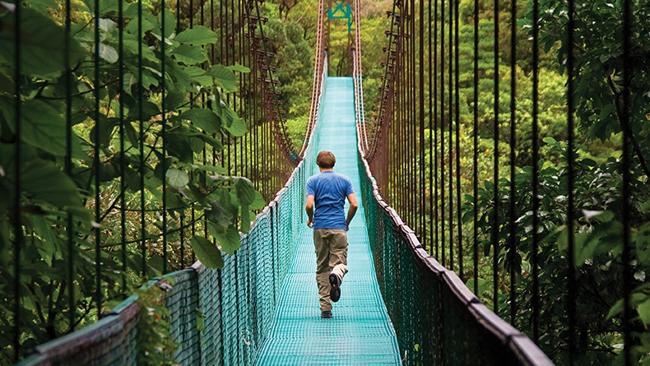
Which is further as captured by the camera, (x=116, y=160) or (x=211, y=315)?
(x=211, y=315)

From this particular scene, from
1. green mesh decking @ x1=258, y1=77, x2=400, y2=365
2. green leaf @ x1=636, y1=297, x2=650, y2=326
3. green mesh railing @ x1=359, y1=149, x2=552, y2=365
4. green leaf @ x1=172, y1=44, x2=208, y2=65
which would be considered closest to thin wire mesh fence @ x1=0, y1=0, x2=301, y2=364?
green leaf @ x1=172, y1=44, x2=208, y2=65

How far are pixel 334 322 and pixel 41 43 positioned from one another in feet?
19.1

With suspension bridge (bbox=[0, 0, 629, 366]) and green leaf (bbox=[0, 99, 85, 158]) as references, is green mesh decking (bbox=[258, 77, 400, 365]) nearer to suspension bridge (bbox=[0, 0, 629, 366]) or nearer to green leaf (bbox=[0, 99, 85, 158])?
suspension bridge (bbox=[0, 0, 629, 366])

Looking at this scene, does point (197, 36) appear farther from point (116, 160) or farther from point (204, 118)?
point (116, 160)

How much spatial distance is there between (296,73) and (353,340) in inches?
981

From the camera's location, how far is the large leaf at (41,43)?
1.24 m

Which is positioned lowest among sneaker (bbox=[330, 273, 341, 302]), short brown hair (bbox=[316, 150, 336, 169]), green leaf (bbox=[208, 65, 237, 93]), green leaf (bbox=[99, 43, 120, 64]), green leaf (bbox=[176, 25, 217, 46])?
sneaker (bbox=[330, 273, 341, 302])

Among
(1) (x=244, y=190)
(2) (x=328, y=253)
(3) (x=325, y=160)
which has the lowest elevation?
(2) (x=328, y=253)

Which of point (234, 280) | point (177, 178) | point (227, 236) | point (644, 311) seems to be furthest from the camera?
point (234, 280)

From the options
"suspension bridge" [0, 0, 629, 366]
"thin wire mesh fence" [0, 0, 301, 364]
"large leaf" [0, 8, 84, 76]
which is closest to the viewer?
"large leaf" [0, 8, 84, 76]

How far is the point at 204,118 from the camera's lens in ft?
7.63

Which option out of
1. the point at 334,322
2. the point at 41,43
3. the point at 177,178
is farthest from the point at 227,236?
the point at 334,322

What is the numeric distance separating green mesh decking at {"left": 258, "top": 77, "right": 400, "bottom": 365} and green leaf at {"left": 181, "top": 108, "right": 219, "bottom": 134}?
3.30m

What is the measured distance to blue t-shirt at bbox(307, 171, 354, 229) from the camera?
22.6 ft
